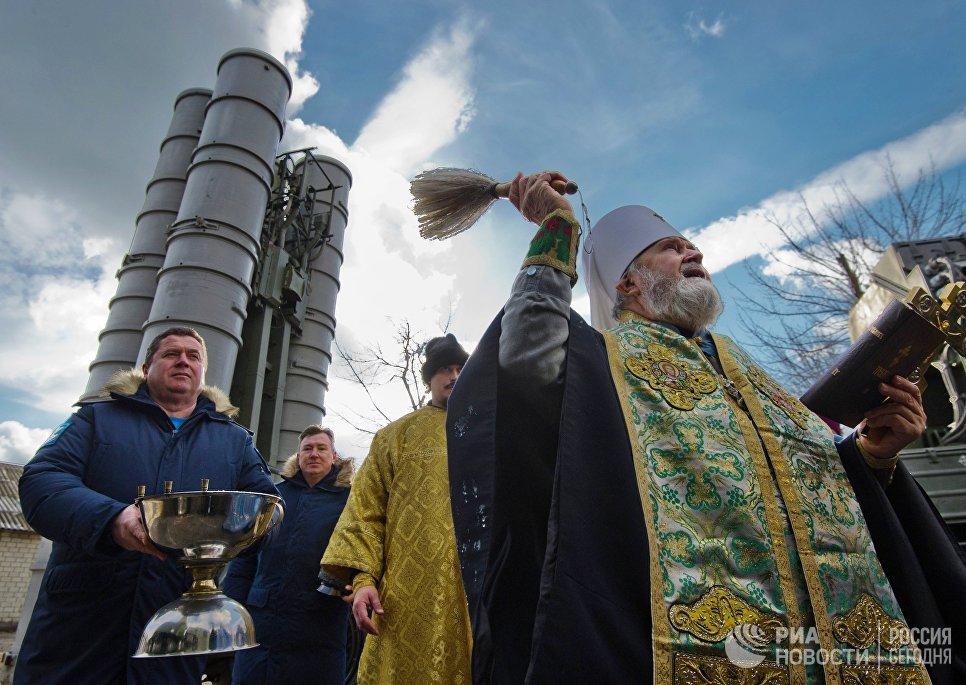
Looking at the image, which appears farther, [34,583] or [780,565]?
[34,583]

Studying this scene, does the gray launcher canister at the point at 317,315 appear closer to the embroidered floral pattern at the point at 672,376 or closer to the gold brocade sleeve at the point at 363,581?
the gold brocade sleeve at the point at 363,581

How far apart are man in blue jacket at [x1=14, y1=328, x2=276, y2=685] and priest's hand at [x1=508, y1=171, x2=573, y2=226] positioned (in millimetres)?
1425

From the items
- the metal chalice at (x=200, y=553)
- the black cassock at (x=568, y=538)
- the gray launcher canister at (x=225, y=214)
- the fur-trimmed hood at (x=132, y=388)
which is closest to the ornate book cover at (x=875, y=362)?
the black cassock at (x=568, y=538)

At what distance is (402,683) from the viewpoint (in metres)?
2.13

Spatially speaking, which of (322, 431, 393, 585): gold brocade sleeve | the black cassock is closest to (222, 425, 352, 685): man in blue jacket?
(322, 431, 393, 585): gold brocade sleeve

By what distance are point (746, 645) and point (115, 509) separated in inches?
68.7

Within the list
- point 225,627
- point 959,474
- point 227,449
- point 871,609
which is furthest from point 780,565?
point 959,474

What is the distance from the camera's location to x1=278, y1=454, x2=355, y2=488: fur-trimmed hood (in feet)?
12.1

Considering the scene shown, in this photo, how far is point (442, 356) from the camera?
313 centimetres

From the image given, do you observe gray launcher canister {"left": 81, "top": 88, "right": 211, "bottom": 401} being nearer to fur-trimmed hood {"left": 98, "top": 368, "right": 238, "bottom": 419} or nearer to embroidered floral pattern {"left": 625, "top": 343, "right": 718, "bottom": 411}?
fur-trimmed hood {"left": 98, "top": 368, "right": 238, "bottom": 419}

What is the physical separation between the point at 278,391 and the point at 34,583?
4.74 meters

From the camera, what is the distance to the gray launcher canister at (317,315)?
10.5 meters

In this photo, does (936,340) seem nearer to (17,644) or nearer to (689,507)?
(689,507)

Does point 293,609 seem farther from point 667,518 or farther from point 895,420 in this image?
point 895,420
